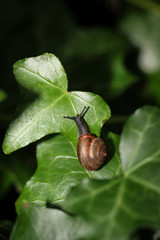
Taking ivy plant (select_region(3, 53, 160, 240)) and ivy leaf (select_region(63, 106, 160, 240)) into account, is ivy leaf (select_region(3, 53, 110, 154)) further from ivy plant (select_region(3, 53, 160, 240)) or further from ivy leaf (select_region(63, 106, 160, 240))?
ivy leaf (select_region(63, 106, 160, 240))

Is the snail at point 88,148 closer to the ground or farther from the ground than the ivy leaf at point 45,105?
closer to the ground

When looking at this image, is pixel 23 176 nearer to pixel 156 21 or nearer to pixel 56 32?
pixel 56 32

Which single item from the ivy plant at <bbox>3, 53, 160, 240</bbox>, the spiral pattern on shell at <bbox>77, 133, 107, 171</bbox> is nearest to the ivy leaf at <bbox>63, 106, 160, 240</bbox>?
the ivy plant at <bbox>3, 53, 160, 240</bbox>

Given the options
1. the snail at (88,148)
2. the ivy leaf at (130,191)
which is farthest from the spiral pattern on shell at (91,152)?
the ivy leaf at (130,191)

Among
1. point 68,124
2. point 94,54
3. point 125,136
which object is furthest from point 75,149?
point 94,54

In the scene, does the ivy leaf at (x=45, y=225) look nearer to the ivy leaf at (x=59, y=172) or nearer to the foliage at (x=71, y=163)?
the foliage at (x=71, y=163)

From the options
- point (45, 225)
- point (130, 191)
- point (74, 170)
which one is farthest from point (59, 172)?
point (130, 191)
